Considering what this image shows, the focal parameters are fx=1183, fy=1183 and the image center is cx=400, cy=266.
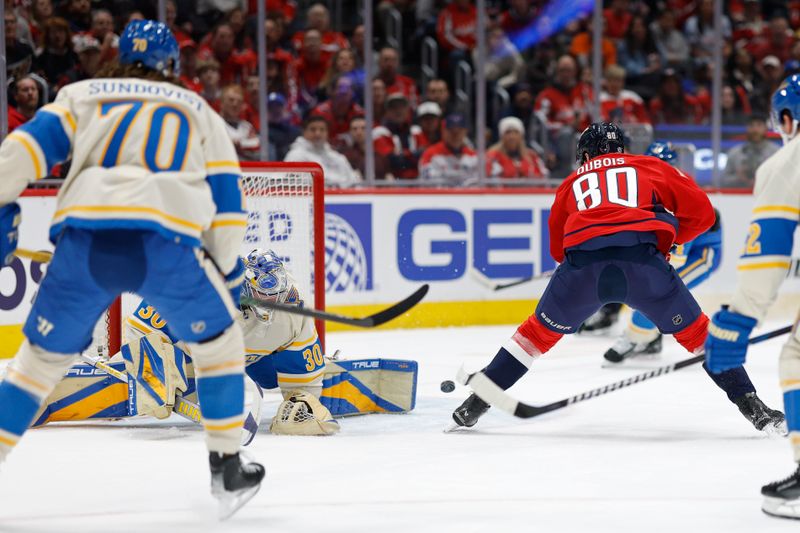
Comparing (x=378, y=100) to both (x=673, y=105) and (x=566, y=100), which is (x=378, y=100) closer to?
(x=566, y=100)

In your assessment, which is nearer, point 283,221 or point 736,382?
point 736,382

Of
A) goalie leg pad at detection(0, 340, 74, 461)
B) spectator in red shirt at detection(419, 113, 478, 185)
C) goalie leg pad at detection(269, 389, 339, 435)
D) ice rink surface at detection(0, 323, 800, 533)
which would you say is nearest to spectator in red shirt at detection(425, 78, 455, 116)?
spectator in red shirt at detection(419, 113, 478, 185)

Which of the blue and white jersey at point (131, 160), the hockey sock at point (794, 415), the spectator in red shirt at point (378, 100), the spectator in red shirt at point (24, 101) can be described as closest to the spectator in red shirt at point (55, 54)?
the spectator in red shirt at point (24, 101)

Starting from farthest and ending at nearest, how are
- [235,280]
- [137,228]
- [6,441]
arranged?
1. [235,280]
2. [6,441]
3. [137,228]

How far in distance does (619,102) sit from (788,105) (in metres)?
5.35

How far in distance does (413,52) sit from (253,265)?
14.1 feet

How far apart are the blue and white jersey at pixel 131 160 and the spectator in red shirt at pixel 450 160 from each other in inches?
180

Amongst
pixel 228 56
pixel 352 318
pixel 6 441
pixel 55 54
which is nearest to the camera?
pixel 6 441

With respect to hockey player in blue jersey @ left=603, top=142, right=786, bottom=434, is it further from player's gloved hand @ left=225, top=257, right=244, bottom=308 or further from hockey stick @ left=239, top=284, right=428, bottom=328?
player's gloved hand @ left=225, top=257, right=244, bottom=308

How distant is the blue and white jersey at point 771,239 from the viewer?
8.61 feet

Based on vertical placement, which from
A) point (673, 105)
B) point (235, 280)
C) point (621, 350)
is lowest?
point (621, 350)

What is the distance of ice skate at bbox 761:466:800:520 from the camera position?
2717 mm

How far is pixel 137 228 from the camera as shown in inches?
102

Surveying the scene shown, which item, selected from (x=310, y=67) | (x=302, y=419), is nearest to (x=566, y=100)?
(x=310, y=67)
